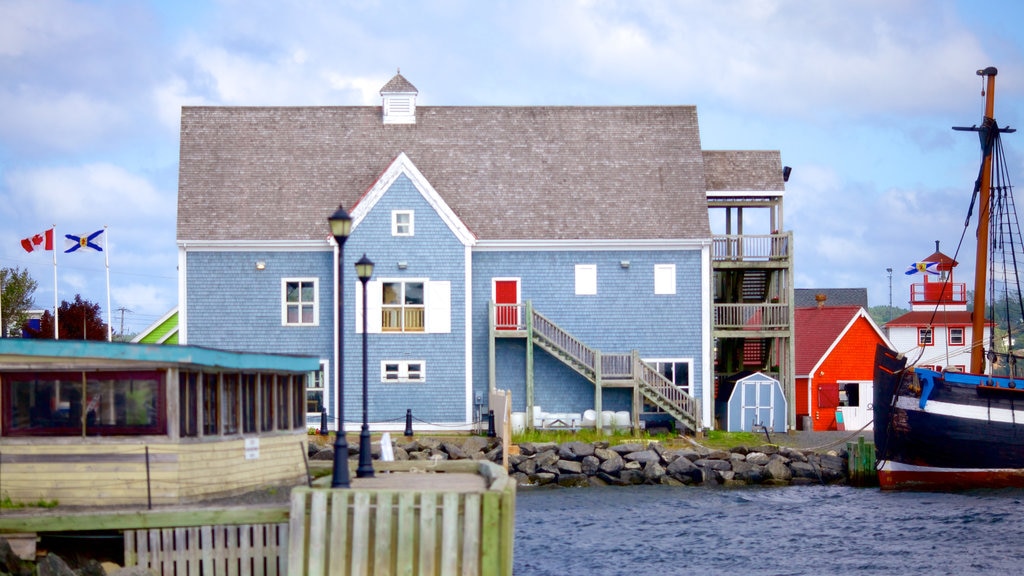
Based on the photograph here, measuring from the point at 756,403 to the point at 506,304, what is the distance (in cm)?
864

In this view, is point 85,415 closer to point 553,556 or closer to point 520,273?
point 553,556

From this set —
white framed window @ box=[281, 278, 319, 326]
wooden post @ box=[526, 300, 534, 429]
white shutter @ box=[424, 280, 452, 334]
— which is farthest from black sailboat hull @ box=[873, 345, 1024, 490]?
white framed window @ box=[281, 278, 319, 326]

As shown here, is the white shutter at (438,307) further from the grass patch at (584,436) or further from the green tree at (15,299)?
the green tree at (15,299)

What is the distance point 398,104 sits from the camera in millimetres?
45500

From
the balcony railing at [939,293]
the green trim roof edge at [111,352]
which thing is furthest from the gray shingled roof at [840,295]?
the green trim roof edge at [111,352]

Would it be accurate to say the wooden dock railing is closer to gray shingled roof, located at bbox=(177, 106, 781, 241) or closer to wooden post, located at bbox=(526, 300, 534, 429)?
wooden post, located at bbox=(526, 300, 534, 429)

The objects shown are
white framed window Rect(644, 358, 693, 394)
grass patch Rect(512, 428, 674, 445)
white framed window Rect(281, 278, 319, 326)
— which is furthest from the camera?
white framed window Rect(644, 358, 693, 394)

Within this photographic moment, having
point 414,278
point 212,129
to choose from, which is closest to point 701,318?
point 414,278

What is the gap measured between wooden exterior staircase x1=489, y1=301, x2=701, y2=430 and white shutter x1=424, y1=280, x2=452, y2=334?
1.34 meters

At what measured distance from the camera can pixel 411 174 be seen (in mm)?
41281

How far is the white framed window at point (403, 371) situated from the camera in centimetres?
4141

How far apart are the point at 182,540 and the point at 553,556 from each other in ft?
33.3

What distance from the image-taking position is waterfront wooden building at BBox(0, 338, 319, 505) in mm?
18453

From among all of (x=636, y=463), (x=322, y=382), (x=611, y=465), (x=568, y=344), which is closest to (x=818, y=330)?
(x=568, y=344)
